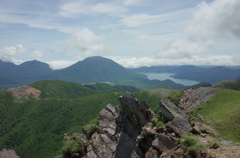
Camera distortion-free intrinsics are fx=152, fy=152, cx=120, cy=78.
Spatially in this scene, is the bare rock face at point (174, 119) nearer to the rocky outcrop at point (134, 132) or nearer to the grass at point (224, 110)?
the rocky outcrop at point (134, 132)

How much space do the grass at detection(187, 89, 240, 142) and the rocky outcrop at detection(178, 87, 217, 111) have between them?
4713 millimetres

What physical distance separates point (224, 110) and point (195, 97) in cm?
4158

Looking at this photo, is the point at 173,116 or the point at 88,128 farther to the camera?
the point at 88,128

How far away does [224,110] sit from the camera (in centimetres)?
6088

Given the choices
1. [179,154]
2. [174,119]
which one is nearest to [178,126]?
[174,119]

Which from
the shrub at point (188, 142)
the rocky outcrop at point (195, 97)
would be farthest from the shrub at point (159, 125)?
the rocky outcrop at point (195, 97)

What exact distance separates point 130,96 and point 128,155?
11.4 meters

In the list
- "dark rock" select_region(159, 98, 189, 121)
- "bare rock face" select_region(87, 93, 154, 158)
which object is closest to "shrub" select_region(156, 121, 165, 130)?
"dark rock" select_region(159, 98, 189, 121)

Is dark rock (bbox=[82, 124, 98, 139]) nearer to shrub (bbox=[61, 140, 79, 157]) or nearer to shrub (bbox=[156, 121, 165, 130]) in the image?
shrub (bbox=[61, 140, 79, 157])

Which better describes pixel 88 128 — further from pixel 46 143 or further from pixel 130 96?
pixel 46 143

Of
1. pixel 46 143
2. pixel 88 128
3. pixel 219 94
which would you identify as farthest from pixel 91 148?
pixel 46 143

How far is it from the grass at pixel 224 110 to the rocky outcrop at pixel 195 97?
4.71m

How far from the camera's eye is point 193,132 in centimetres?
2427

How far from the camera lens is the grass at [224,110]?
39.5 m
